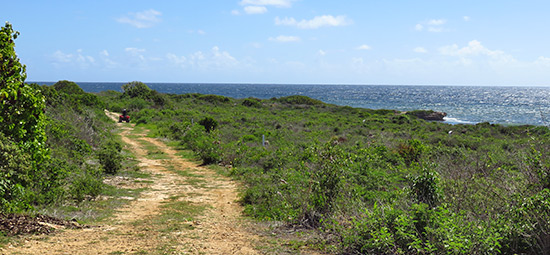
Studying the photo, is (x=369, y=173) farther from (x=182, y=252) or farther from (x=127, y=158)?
(x=127, y=158)

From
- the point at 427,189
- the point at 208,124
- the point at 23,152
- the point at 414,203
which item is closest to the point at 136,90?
the point at 208,124

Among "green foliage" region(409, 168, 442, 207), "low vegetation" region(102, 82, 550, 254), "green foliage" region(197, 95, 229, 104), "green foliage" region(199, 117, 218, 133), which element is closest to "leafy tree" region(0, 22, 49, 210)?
"low vegetation" region(102, 82, 550, 254)

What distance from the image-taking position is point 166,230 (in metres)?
7.60

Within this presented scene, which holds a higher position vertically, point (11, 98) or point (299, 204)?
point (11, 98)

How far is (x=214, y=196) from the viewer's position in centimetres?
1156

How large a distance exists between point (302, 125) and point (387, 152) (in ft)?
58.8

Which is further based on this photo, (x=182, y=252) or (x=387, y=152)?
(x=387, y=152)

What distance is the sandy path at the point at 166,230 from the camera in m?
6.05

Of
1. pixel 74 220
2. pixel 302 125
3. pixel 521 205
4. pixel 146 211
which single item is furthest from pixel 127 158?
pixel 302 125

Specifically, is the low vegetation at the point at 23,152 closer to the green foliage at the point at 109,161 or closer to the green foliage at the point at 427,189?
the green foliage at the point at 109,161

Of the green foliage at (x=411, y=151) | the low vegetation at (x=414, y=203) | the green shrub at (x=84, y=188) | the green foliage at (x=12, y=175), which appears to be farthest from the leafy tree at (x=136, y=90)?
the green foliage at (x=12, y=175)

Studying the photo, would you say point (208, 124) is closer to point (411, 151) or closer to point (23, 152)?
point (411, 151)

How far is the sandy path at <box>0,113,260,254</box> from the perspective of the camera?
605 cm

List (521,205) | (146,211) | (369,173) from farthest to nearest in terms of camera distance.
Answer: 1. (369,173)
2. (146,211)
3. (521,205)
